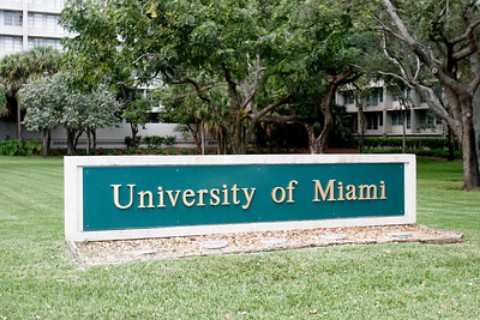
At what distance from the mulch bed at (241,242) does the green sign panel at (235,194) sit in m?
0.24

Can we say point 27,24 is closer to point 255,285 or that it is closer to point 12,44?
point 12,44

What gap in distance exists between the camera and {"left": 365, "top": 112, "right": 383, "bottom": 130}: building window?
63.0 metres

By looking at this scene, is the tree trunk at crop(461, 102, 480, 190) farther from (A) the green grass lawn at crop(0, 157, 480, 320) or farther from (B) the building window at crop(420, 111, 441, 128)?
(B) the building window at crop(420, 111, 441, 128)

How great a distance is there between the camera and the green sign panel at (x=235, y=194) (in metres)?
9.32

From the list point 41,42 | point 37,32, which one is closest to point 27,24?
point 37,32

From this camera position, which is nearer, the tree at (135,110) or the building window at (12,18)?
the tree at (135,110)

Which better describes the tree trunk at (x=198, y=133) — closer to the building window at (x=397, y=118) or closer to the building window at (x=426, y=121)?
A: the building window at (x=397, y=118)

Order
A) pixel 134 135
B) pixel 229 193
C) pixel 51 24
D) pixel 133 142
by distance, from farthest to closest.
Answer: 1. pixel 51 24
2. pixel 133 142
3. pixel 134 135
4. pixel 229 193

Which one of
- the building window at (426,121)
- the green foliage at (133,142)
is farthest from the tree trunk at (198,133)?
the building window at (426,121)

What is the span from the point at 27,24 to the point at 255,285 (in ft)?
196

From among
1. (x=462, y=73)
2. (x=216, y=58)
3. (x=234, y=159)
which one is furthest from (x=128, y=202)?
(x=462, y=73)

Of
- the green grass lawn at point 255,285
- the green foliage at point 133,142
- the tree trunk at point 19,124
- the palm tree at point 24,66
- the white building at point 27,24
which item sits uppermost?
the white building at point 27,24

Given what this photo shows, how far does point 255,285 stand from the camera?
7.06m

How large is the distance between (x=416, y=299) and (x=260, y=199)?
13.1 ft
